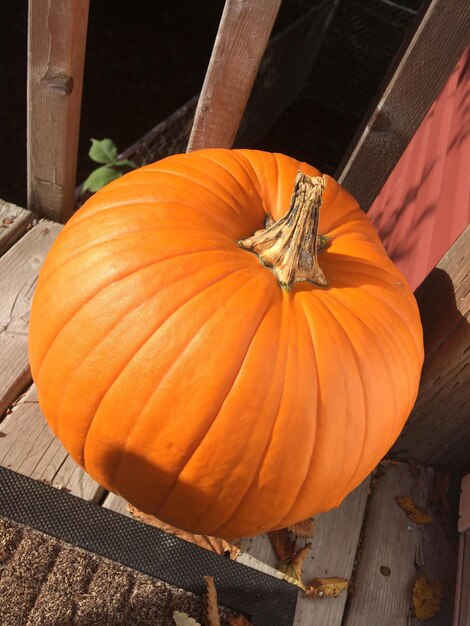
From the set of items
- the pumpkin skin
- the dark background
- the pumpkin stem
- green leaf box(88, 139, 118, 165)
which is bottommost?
the dark background

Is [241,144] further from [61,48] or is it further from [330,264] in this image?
[330,264]

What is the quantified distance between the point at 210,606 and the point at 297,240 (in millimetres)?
924

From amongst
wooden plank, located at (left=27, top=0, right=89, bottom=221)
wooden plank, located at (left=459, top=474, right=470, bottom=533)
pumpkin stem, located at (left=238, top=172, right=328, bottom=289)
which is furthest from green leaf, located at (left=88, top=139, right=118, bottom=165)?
wooden plank, located at (left=459, top=474, right=470, bottom=533)

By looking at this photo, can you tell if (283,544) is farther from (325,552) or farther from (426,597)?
(426,597)

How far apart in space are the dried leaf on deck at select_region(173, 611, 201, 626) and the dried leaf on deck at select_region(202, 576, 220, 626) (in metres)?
0.03

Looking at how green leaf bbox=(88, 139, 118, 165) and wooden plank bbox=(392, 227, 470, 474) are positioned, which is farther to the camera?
green leaf bbox=(88, 139, 118, 165)

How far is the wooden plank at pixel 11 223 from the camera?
233cm

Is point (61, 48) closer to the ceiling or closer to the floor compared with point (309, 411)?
closer to the ceiling

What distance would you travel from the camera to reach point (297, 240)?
147cm

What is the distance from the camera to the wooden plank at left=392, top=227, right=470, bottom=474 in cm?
178

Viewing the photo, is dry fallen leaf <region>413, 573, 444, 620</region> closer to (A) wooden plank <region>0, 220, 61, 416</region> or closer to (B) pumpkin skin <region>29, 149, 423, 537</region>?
(B) pumpkin skin <region>29, 149, 423, 537</region>

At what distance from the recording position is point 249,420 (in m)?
1.43

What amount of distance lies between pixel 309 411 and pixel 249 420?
0.14 metres

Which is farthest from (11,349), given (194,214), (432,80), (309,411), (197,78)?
(197,78)
